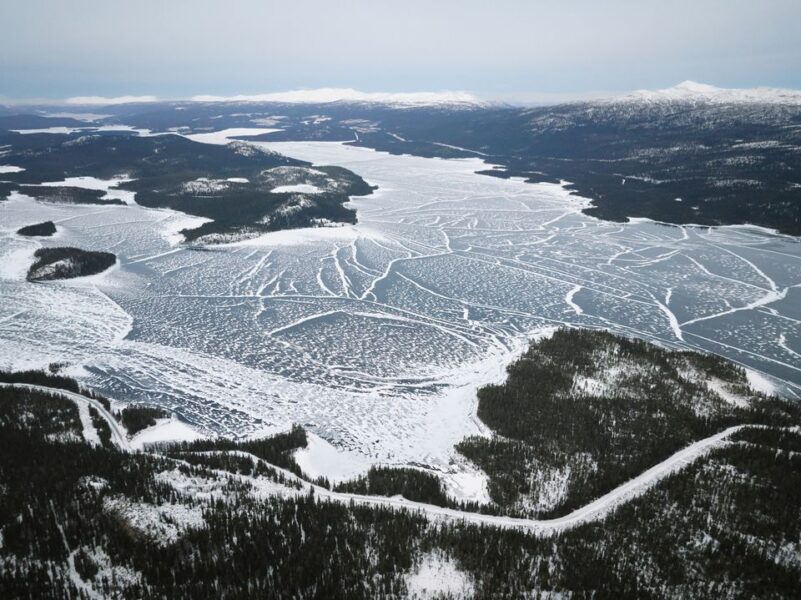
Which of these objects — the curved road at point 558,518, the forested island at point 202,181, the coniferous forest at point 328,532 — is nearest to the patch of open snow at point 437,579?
the coniferous forest at point 328,532

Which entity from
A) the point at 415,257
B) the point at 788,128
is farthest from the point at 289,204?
the point at 788,128

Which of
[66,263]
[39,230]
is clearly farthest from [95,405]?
[39,230]

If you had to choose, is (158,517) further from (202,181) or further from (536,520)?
(202,181)

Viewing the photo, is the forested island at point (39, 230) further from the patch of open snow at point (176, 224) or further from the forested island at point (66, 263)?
the patch of open snow at point (176, 224)

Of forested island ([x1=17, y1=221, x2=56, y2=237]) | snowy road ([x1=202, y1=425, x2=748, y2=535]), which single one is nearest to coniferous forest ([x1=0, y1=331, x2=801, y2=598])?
snowy road ([x1=202, y1=425, x2=748, y2=535])

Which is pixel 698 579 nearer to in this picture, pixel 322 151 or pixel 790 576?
pixel 790 576

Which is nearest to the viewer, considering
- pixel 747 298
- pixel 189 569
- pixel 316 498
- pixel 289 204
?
pixel 189 569
